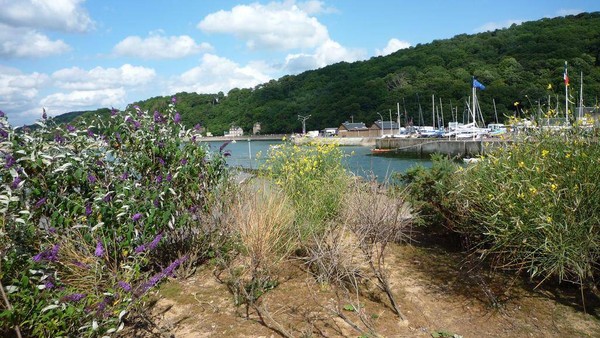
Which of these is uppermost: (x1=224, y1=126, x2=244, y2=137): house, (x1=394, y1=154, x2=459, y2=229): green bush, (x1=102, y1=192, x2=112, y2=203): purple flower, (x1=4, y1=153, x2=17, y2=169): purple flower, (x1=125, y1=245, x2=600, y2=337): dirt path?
(x1=224, y1=126, x2=244, y2=137): house

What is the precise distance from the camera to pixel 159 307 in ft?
12.6

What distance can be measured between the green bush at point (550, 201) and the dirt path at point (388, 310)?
34 centimetres

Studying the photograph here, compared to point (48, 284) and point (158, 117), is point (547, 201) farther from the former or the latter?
point (158, 117)

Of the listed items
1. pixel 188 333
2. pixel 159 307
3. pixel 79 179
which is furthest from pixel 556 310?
pixel 79 179

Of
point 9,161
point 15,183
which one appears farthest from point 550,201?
point 9,161

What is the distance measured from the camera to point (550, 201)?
11.9ft

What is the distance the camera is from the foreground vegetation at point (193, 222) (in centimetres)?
285

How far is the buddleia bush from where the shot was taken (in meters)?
2.60

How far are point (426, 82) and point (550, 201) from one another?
324 ft

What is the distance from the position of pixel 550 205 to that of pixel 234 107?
119393 mm

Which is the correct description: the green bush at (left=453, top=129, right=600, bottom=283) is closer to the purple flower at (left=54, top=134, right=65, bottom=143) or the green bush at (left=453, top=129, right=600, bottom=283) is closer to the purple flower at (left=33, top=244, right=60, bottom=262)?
the purple flower at (left=33, top=244, right=60, bottom=262)

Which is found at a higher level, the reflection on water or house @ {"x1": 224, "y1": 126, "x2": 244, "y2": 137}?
house @ {"x1": 224, "y1": 126, "x2": 244, "y2": 137}

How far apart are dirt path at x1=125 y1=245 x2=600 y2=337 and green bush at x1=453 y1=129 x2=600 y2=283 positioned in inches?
13.3

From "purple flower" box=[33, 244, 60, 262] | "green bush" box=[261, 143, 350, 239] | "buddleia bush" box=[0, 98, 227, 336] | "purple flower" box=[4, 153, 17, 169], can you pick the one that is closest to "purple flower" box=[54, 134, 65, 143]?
"buddleia bush" box=[0, 98, 227, 336]
